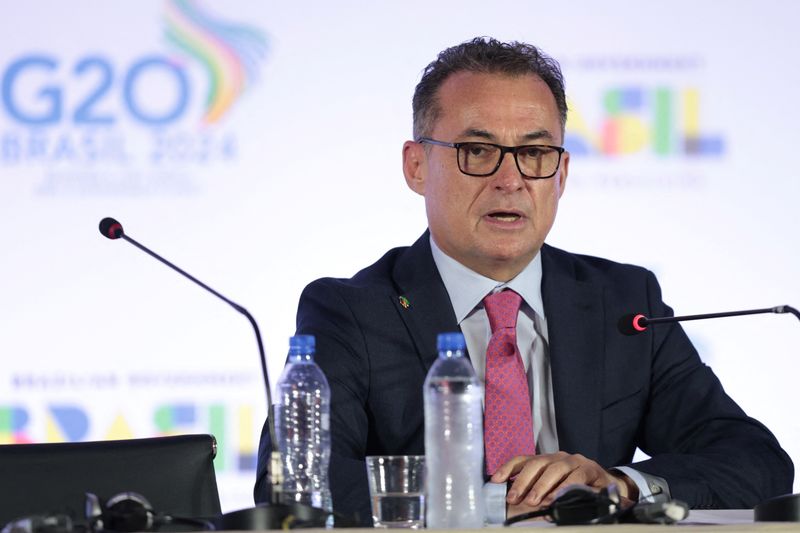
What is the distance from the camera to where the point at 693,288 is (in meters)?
4.16

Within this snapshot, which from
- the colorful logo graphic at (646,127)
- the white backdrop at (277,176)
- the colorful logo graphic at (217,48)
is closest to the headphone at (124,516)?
the white backdrop at (277,176)

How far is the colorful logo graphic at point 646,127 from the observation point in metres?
4.22

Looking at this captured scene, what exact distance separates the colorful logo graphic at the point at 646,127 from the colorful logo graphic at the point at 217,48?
45.9 inches

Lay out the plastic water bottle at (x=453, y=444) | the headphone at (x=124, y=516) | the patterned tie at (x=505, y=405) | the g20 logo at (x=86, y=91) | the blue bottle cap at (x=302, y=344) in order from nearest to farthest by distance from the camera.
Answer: the headphone at (x=124, y=516) < the plastic water bottle at (x=453, y=444) < the blue bottle cap at (x=302, y=344) < the patterned tie at (x=505, y=405) < the g20 logo at (x=86, y=91)

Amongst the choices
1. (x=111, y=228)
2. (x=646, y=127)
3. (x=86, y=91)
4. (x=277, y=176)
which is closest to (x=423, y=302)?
(x=111, y=228)

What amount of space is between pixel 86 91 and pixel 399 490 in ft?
8.91

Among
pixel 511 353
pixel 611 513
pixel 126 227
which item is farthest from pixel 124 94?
pixel 611 513

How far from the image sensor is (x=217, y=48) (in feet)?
13.8

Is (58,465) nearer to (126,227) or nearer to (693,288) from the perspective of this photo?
(126,227)

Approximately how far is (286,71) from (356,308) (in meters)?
1.61

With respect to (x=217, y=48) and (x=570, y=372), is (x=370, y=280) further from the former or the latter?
(x=217, y=48)

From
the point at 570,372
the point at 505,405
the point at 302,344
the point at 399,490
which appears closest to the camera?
the point at 399,490

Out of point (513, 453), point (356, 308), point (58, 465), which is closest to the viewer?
Answer: point (58, 465)

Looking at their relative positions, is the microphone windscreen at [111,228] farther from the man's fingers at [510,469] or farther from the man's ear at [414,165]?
the man's ear at [414,165]
